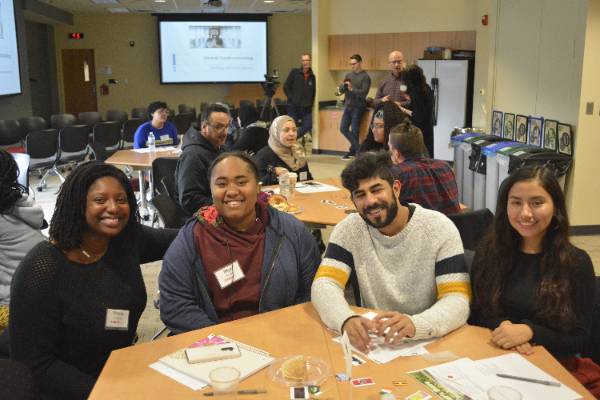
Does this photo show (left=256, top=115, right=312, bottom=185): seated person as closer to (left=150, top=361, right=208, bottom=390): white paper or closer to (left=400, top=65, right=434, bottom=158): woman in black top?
(left=400, top=65, right=434, bottom=158): woman in black top

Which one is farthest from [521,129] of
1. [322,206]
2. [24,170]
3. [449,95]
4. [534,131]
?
[24,170]

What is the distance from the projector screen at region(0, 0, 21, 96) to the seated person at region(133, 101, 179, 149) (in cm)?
455

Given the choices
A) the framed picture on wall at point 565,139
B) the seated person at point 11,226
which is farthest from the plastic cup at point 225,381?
the framed picture on wall at point 565,139

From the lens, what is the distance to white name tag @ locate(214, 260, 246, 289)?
2328 mm

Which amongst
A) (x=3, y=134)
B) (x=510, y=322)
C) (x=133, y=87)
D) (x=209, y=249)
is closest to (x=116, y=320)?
(x=209, y=249)

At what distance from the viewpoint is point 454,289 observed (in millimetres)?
2137

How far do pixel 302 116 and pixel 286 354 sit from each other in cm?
950

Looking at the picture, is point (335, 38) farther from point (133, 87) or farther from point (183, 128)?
point (133, 87)

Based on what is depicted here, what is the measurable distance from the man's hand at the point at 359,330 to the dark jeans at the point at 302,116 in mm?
9166

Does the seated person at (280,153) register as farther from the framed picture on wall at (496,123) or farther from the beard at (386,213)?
the framed picture on wall at (496,123)

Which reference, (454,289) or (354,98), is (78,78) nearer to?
(354,98)

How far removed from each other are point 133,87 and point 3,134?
7077 mm

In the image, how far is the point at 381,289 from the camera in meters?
2.26

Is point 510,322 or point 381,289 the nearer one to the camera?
point 510,322
